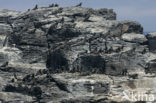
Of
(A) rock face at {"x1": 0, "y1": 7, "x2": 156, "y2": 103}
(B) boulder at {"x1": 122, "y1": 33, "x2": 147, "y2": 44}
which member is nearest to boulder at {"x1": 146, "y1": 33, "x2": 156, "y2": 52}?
(A) rock face at {"x1": 0, "y1": 7, "x2": 156, "y2": 103}

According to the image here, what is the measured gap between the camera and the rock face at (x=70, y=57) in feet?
243

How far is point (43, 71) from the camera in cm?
8119

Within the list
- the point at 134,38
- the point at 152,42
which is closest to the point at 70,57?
the point at 134,38

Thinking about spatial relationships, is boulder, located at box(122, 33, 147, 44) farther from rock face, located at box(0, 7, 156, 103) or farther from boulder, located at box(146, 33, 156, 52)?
boulder, located at box(146, 33, 156, 52)

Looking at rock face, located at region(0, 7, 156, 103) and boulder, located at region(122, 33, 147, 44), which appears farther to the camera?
boulder, located at region(122, 33, 147, 44)

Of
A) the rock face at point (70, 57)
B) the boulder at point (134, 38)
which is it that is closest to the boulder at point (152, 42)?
the rock face at point (70, 57)

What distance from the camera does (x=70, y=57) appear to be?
83.4 metres

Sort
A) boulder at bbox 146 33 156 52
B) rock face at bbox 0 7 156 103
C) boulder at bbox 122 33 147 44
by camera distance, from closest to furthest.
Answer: rock face at bbox 0 7 156 103 < boulder at bbox 122 33 147 44 < boulder at bbox 146 33 156 52

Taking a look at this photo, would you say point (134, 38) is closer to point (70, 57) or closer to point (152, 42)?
point (152, 42)

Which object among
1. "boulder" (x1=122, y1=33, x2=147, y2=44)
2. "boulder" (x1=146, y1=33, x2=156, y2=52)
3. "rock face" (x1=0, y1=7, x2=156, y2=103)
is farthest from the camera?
"boulder" (x1=146, y1=33, x2=156, y2=52)

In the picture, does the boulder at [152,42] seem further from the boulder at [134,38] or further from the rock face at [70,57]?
the boulder at [134,38]

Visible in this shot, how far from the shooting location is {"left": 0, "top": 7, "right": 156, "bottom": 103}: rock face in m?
74.1

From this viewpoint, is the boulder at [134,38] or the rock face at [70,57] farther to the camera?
the boulder at [134,38]

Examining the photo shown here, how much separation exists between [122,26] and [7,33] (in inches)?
1063
